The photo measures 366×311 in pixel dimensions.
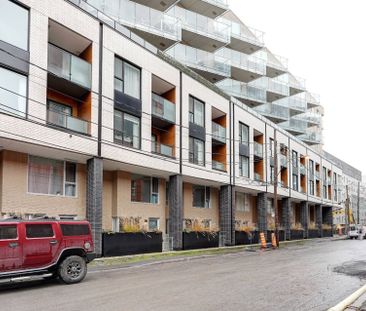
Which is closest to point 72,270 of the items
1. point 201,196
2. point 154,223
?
point 154,223

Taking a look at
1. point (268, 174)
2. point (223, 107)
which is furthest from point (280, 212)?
point (223, 107)

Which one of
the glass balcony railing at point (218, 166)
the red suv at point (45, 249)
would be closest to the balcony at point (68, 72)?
the red suv at point (45, 249)

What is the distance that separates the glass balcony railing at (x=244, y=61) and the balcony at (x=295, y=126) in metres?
15.2

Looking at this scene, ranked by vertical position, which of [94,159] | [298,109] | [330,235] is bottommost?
[330,235]

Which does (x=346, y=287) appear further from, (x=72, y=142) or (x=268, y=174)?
(x=268, y=174)

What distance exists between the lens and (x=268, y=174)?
44.4 meters

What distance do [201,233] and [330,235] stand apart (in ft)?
128

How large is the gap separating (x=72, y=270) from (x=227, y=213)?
900 inches

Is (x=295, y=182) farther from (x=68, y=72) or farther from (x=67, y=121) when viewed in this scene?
(x=68, y=72)

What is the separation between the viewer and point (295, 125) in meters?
65.6

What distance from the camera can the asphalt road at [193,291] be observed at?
382 inches

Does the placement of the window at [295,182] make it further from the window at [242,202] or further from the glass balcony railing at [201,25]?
the glass balcony railing at [201,25]

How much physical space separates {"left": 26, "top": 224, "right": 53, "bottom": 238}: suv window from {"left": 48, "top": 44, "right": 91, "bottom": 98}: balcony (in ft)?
29.9

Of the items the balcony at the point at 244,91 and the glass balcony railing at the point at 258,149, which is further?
the balcony at the point at 244,91
